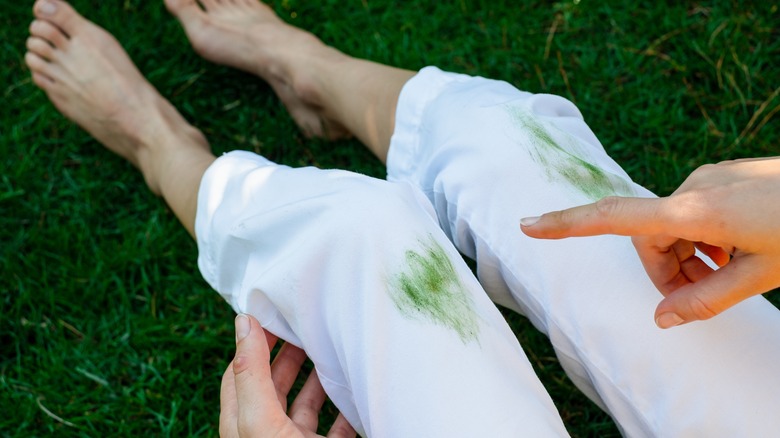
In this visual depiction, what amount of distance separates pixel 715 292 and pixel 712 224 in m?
0.08

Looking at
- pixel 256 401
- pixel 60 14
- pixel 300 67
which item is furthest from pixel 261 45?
pixel 256 401

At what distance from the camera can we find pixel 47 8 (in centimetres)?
183

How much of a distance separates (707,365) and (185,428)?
102 cm

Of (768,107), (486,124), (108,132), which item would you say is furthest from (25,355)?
(768,107)

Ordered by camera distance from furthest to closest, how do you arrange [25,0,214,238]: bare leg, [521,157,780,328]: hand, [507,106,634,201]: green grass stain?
[25,0,214,238]: bare leg, [507,106,634,201]: green grass stain, [521,157,780,328]: hand

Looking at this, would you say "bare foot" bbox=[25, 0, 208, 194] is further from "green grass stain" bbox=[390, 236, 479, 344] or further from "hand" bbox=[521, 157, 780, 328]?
"hand" bbox=[521, 157, 780, 328]

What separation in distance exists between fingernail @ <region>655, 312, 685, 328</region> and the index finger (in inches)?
4.2

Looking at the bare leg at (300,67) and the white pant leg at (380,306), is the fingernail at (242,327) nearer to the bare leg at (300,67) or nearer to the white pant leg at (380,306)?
the white pant leg at (380,306)

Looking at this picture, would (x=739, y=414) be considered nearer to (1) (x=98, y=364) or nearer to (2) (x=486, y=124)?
(2) (x=486, y=124)

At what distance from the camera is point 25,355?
1.58 m

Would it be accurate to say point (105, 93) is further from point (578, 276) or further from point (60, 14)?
point (578, 276)

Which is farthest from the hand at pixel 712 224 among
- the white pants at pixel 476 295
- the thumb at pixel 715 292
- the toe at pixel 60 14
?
the toe at pixel 60 14

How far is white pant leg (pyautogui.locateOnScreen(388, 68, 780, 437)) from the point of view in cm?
94

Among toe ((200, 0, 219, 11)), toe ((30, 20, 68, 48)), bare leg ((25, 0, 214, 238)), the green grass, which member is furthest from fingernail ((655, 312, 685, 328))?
toe ((30, 20, 68, 48))
